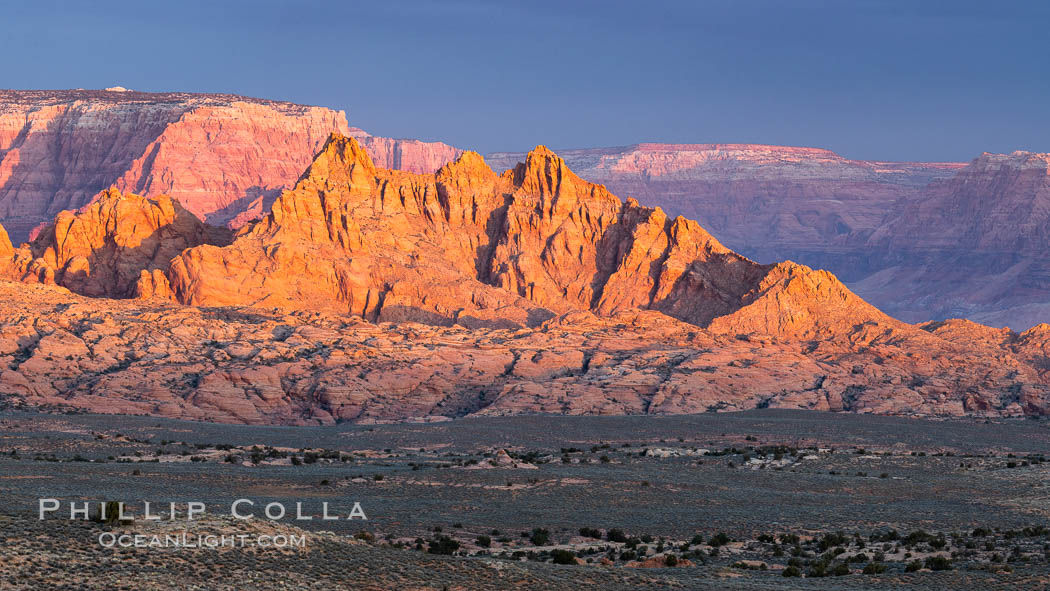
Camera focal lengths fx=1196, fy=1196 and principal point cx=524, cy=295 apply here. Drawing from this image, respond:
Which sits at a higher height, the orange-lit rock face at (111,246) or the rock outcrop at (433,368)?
the orange-lit rock face at (111,246)

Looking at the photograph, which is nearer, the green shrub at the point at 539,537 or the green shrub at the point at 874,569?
the green shrub at the point at 874,569

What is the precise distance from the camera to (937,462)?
188 feet

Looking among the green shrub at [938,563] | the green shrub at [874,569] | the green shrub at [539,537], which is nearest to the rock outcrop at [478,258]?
the green shrub at [539,537]

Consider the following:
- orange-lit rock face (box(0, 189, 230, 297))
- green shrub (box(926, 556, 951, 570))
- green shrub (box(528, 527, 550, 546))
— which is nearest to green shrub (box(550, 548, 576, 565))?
green shrub (box(528, 527, 550, 546))

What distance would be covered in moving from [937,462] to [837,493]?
12.8 metres

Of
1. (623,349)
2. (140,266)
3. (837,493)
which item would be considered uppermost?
(140,266)

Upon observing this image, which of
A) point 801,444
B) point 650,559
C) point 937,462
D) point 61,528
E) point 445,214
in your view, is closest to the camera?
point 61,528

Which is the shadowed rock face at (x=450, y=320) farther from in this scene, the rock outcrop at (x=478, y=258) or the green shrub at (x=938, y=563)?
the green shrub at (x=938, y=563)

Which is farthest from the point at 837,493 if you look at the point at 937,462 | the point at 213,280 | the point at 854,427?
the point at 213,280

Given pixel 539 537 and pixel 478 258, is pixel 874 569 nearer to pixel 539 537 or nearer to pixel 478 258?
pixel 539 537

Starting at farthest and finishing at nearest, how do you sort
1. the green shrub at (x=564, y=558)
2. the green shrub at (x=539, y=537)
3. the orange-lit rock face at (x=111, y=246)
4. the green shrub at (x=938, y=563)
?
the orange-lit rock face at (x=111, y=246) → the green shrub at (x=539, y=537) → the green shrub at (x=938, y=563) → the green shrub at (x=564, y=558)

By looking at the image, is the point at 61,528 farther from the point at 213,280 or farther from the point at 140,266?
the point at 140,266

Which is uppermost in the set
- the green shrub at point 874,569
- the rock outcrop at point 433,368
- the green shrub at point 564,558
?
the rock outcrop at point 433,368

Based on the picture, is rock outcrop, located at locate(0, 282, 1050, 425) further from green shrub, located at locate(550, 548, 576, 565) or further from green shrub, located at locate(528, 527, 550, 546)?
green shrub, located at locate(550, 548, 576, 565)
